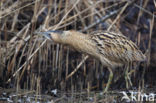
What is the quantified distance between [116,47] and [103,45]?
0.19 meters

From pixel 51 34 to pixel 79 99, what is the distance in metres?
0.90

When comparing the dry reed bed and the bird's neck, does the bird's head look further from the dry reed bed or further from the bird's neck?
the dry reed bed

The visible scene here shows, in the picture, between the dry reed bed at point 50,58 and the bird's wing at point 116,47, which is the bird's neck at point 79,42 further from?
the dry reed bed at point 50,58

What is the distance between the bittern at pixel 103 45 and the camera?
14.8 ft

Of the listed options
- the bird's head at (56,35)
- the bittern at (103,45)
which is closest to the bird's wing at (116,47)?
the bittern at (103,45)

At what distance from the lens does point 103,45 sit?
4543 mm

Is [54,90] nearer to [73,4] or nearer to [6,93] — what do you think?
[6,93]

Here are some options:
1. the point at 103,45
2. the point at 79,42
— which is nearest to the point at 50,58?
the point at 79,42

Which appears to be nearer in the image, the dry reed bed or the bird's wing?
the bird's wing

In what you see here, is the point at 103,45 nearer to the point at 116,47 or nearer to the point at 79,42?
the point at 116,47

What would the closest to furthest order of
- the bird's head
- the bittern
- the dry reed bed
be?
the bird's head, the bittern, the dry reed bed

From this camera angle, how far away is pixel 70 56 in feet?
19.4

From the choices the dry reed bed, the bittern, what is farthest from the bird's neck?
the dry reed bed

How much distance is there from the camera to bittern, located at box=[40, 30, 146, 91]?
14.8 feet
